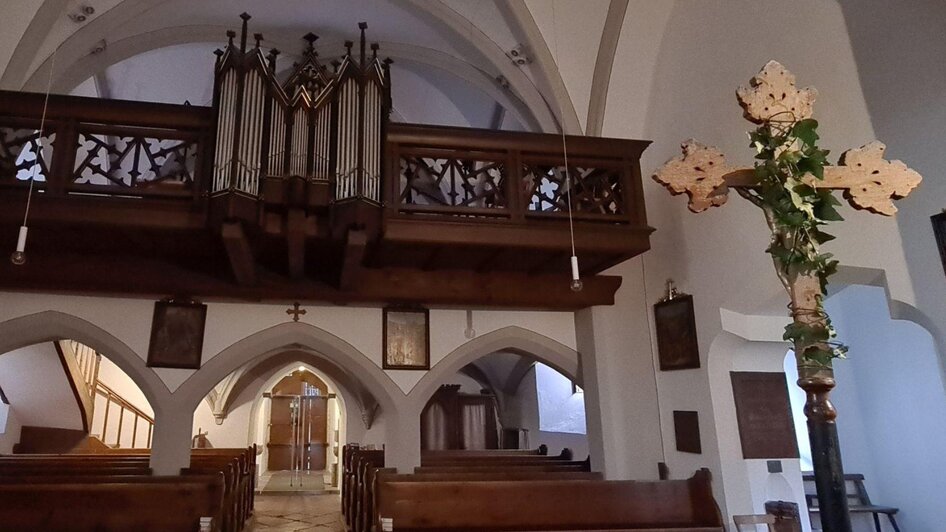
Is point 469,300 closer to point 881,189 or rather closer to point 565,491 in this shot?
point 565,491

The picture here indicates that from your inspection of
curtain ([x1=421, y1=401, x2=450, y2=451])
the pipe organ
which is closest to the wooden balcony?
the pipe organ

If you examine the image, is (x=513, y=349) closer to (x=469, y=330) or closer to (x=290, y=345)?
(x=469, y=330)

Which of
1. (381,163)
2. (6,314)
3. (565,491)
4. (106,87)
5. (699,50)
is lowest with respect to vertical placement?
(565,491)

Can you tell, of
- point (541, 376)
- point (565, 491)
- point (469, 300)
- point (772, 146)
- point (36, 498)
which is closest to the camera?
point (772, 146)

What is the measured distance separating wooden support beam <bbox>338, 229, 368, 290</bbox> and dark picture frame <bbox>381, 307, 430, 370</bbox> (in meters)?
0.75

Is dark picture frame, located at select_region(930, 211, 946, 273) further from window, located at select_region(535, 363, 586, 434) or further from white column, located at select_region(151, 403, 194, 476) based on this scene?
window, located at select_region(535, 363, 586, 434)

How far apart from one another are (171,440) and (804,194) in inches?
244

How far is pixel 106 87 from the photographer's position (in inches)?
369

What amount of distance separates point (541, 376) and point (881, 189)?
1000 cm

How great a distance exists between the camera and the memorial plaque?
214 inches

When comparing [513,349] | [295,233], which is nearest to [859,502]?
[513,349]

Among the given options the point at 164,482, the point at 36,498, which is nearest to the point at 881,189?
the point at 164,482

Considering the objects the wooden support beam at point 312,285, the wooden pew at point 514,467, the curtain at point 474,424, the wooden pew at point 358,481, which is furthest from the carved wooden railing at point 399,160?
the curtain at point 474,424

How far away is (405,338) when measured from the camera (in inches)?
271
